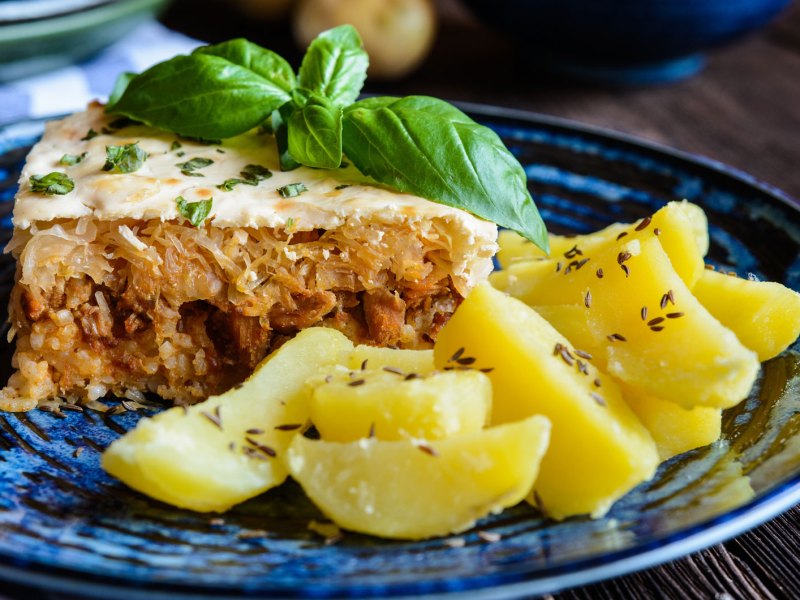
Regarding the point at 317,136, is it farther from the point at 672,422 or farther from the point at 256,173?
the point at 672,422

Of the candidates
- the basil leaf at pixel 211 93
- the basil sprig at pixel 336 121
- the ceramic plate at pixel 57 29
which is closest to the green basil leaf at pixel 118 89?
the basil sprig at pixel 336 121

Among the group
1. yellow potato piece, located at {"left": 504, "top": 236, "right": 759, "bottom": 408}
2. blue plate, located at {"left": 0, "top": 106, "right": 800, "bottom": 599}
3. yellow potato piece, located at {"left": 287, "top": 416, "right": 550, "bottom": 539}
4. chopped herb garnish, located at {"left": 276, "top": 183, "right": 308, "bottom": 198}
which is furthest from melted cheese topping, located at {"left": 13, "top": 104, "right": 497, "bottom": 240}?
yellow potato piece, located at {"left": 287, "top": 416, "right": 550, "bottom": 539}

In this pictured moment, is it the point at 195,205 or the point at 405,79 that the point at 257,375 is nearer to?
the point at 195,205

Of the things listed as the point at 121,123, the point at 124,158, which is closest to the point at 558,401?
the point at 124,158

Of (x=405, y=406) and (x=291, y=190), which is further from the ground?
(x=291, y=190)

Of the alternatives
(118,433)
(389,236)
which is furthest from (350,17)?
(118,433)

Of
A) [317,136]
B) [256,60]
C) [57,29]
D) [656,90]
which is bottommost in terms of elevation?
[656,90]
